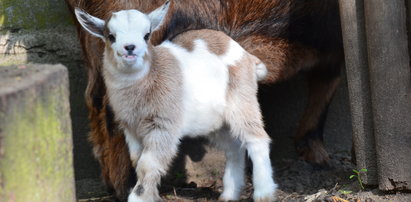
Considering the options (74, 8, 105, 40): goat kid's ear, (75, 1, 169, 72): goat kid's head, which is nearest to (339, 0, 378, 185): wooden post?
(75, 1, 169, 72): goat kid's head

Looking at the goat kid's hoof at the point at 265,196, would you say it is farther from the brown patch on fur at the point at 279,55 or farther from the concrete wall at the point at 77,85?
the concrete wall at the point at 77,85

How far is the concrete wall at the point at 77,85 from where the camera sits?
5809 millimetres

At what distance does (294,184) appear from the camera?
17.9 ft

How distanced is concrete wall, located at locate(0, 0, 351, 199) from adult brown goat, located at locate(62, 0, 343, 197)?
0.57 m

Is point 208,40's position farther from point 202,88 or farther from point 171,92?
point 171,92

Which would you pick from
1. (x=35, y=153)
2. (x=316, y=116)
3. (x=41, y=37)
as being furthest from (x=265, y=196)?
(x=41, y=37)

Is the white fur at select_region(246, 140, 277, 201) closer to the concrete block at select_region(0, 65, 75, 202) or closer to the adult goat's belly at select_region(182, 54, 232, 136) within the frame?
the adult goat's belly at select_region(182, 54, 232, 136)

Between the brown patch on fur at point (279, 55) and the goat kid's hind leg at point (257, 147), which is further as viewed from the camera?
the brown patch on fur at point (279, 55)

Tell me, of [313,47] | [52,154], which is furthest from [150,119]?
[313,47]

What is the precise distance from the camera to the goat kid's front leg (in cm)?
423

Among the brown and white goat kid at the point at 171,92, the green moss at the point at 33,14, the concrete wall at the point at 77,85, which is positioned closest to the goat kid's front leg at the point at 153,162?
the brown and white goat kid at the point at 171,92

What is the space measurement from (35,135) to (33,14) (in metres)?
3.13

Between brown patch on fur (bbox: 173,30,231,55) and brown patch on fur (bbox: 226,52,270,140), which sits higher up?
brown patch on fur (bbox: 173,30,231,55)

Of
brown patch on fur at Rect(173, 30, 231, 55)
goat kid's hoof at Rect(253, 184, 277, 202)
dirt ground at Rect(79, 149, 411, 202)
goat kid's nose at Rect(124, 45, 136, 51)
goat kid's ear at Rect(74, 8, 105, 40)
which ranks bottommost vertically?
dirt ground at Rect(79, 149, 411, 202)
